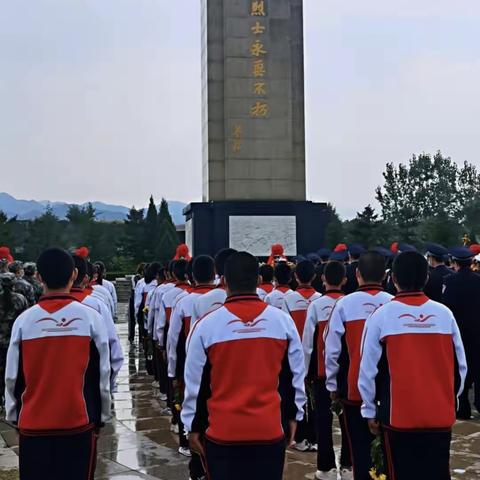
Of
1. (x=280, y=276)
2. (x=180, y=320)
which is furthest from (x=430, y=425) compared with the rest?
(x=280, y=276)

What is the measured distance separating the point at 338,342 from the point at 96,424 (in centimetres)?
164

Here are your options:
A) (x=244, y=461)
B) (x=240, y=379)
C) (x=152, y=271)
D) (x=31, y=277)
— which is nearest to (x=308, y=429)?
(x=244, y=461)

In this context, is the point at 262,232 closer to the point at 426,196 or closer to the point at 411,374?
the point at 411,374

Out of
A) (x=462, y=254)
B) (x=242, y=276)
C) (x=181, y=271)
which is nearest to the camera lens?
(x=242, y=276)

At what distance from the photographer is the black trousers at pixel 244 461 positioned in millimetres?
3094

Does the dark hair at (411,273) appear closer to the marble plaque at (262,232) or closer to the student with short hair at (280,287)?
the student with short hair at (280,287)

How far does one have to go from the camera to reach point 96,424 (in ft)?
11.7

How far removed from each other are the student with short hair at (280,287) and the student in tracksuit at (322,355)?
1.10 m

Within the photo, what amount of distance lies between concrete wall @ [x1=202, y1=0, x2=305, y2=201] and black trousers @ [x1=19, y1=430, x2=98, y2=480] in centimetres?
1608

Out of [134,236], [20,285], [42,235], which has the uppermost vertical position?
[42,235]

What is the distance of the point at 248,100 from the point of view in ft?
63.2

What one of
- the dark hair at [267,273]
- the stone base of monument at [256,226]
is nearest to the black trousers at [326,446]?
the dark hair at [267,273]

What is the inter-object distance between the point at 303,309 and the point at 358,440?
6.03ft

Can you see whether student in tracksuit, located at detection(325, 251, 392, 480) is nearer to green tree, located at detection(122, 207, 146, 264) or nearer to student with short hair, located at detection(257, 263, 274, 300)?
student with short hair, located at detection(257, 263, 274, 300)
